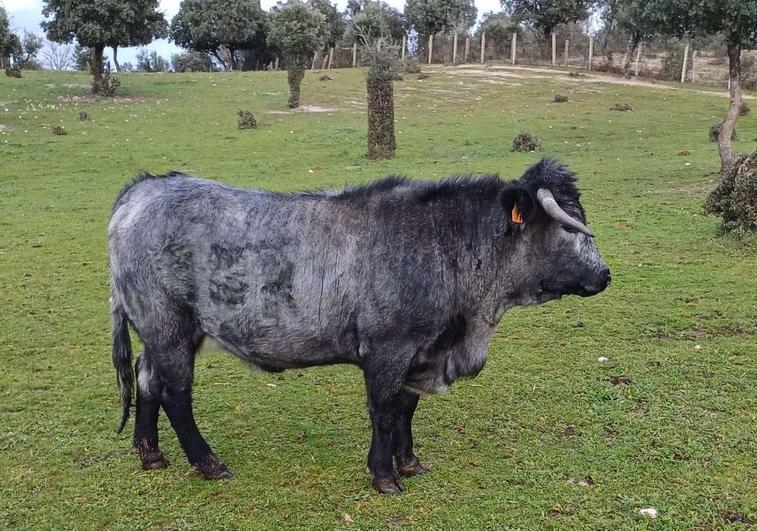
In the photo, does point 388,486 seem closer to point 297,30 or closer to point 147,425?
point 147,425

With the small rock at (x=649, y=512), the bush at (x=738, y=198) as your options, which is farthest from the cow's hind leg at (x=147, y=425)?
the bush at (x=738, y=198)

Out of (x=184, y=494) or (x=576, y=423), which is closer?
(x=184, y=494)

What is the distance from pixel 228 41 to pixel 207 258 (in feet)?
181

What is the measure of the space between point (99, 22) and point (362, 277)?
32172 millimetres

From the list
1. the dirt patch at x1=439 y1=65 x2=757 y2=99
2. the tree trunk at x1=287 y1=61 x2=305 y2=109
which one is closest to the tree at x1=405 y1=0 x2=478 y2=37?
the dirt patch at x1=439 y1=65 x2=757 y2=99

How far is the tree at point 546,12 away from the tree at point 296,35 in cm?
2344

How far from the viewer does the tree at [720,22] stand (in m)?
15.7

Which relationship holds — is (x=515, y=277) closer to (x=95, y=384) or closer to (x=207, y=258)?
(x=207, y=258)

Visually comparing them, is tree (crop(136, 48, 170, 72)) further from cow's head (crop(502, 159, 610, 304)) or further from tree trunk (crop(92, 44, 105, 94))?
cow's head (crop(502, 159, 610, 304))

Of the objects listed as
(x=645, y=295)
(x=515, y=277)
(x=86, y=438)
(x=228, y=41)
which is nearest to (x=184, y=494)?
(x=86, y=438)

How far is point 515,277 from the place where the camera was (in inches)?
209

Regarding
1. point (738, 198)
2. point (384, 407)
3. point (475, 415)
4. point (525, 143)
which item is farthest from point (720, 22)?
point (384, 407)

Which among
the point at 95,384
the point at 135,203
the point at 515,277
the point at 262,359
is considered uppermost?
the point at 135,203

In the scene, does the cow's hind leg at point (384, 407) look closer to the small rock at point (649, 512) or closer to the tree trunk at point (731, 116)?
the small rock at point (649, 512)
